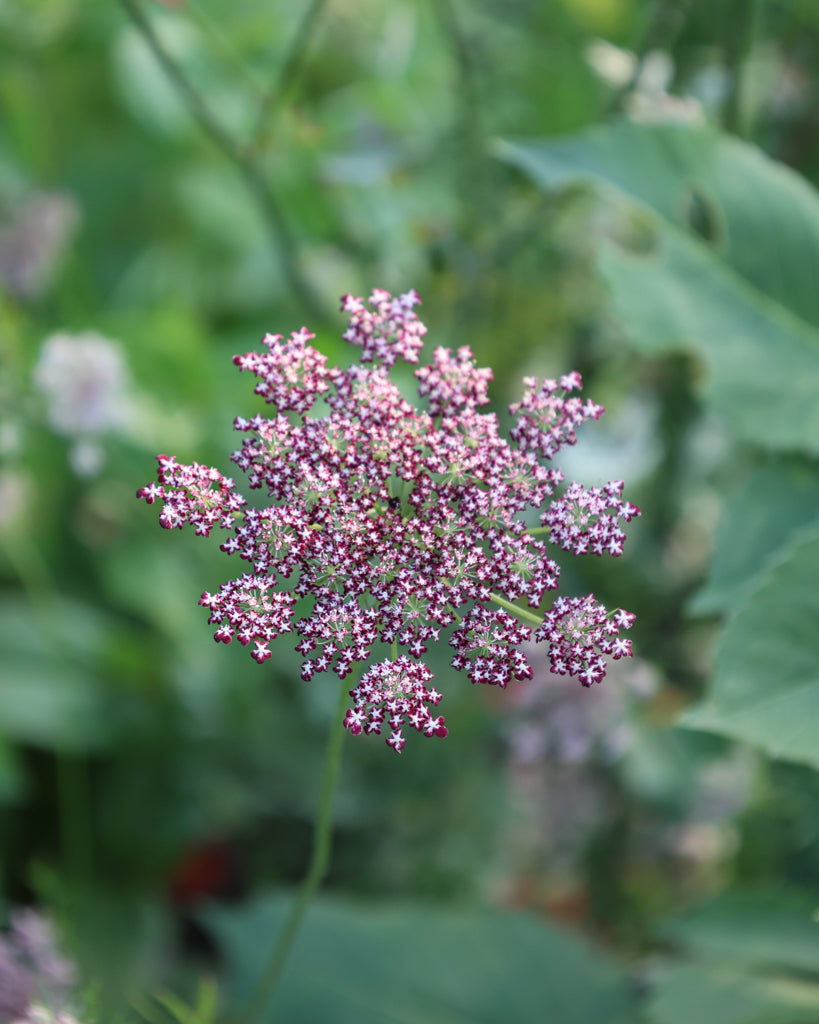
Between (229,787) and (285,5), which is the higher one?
(285,5)

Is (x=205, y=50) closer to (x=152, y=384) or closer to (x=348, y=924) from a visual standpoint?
(x=152, y=384)

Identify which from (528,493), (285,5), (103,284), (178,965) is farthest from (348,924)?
(285,5)

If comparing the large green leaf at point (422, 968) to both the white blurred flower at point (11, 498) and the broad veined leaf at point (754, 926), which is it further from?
the white blurred flower at point (11, 498)

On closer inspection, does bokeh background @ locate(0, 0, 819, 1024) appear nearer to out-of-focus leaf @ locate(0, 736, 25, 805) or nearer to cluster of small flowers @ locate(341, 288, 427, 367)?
out-of-focus leaf @ locate(0, 736, 25, 805)

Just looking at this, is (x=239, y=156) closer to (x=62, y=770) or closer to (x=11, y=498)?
(x=11, y=498)

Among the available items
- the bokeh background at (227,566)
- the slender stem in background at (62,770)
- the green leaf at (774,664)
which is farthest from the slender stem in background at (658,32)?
the slender stem in background at (62,770)

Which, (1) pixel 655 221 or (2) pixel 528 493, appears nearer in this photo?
(2) pixel 528 493
